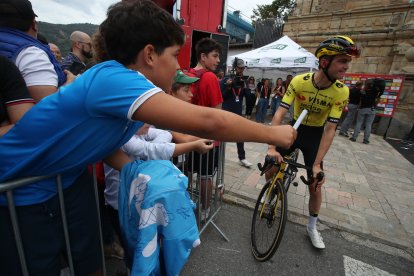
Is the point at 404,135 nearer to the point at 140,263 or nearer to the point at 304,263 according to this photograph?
the point at 304,263

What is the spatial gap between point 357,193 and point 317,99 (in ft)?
8.71

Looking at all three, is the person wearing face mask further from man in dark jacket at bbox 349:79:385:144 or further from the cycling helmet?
man in dark jacket at bbox 349:79:385:144

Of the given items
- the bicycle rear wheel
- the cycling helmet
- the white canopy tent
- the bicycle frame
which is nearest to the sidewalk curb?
the bicycle rear wheel

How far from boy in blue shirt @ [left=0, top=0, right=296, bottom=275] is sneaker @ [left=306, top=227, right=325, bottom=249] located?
225 centimetres

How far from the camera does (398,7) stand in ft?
36.3

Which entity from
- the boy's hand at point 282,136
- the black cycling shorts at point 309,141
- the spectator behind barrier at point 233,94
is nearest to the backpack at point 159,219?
the boy's hand at point 282,136

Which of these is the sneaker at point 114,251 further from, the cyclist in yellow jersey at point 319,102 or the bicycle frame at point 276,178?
the cyclist in yellow jersey at point 319,102

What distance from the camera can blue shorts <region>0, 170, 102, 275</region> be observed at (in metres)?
1.11

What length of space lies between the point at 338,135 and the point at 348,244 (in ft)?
26.0

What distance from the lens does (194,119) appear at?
90cm

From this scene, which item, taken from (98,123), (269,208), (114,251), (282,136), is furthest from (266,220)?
(98,123)

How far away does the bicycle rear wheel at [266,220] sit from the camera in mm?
2518

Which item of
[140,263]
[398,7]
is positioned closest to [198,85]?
[140,263]

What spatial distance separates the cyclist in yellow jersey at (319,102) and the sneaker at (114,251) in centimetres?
189
